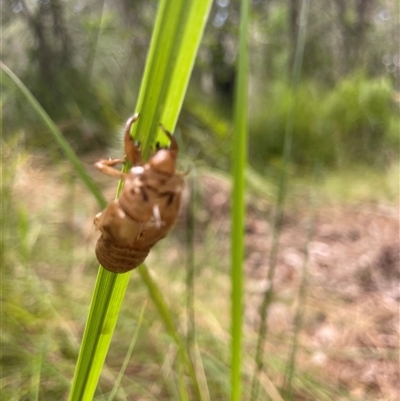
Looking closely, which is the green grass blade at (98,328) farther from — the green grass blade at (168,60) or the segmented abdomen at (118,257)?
the green grass blade at (168,60)

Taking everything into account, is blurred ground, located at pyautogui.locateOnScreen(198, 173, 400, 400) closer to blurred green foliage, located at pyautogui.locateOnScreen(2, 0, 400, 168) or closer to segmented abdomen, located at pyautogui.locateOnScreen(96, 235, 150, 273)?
blurred green foliage, located at pyautogui.locateOnScreen(2, 0, 400, 168)

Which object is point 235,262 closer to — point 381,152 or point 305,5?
point 305,5

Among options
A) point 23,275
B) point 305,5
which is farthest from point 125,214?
point 23,275

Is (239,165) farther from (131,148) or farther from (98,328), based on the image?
(98,328)

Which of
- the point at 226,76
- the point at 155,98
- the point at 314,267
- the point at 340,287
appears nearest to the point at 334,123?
the point at 226,76

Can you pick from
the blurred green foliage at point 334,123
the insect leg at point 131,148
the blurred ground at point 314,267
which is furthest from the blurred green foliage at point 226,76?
the insect leg at point 131,148

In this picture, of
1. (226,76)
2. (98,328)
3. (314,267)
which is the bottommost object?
(98,328)

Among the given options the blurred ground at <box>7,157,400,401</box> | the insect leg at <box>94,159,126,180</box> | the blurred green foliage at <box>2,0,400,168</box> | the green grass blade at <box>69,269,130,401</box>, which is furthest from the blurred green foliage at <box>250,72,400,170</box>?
the green grass blade at <box>69,269,130,401</box>
